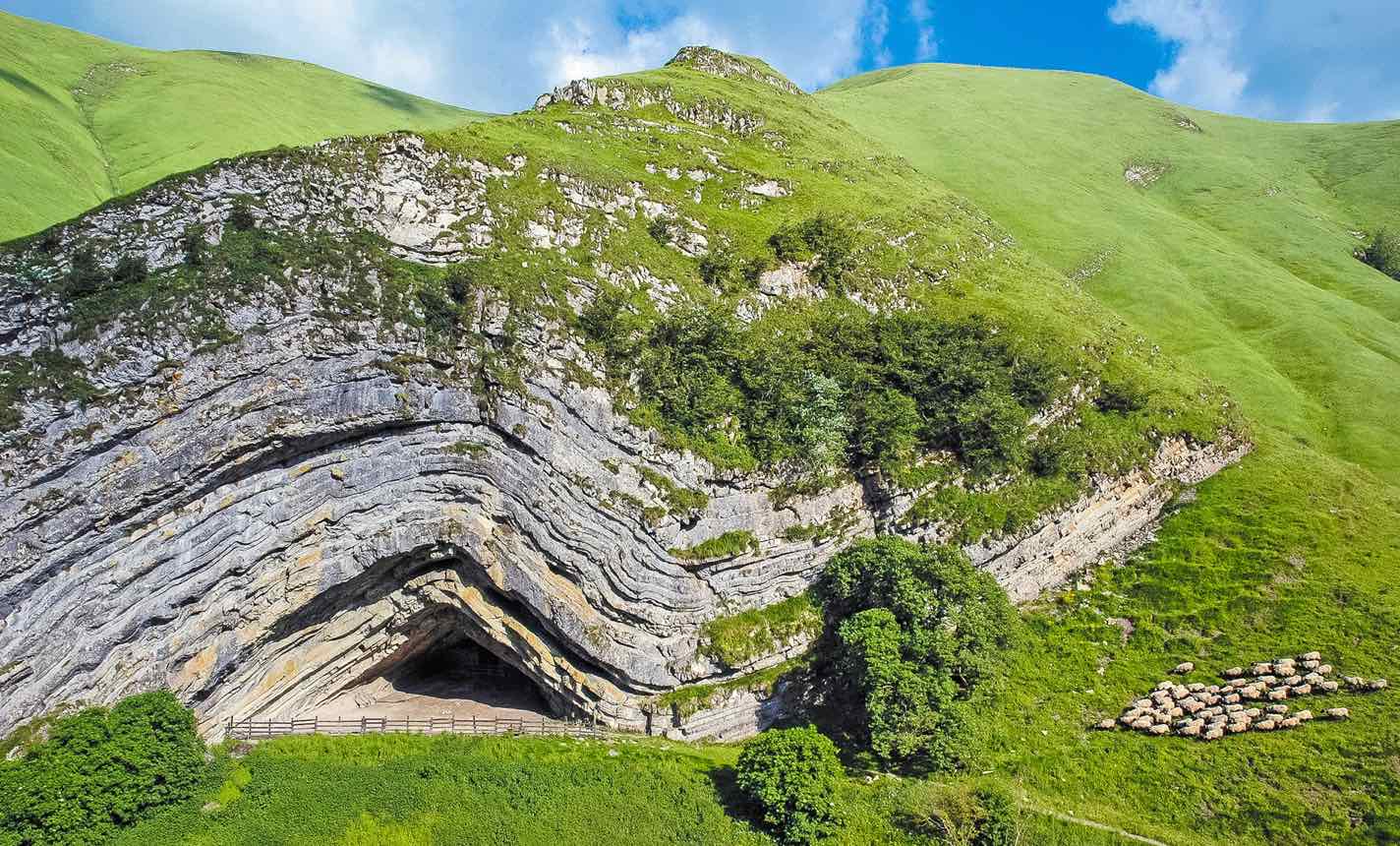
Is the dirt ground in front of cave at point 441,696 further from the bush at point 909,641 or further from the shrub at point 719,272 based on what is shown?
the shrub at point 719,272

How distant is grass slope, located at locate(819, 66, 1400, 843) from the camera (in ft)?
83.5

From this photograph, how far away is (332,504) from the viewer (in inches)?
1046

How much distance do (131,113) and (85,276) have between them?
10535cm

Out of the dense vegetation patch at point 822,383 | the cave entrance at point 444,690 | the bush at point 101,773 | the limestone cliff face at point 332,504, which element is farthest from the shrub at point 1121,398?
the bush at point 101,773

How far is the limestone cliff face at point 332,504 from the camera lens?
74.0 feet

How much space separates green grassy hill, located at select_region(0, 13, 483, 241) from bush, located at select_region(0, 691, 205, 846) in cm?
6745

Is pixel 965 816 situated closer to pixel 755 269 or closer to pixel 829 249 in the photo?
pixel 755 269

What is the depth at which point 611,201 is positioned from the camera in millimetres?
41781

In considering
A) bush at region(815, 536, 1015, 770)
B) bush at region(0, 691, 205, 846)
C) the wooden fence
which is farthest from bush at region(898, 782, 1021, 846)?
bush at region(0, 691, 205, 846)

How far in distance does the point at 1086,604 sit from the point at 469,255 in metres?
36.2

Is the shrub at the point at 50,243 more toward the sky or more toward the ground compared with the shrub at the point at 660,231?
more toward the ground

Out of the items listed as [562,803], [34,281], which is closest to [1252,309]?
[562,803]

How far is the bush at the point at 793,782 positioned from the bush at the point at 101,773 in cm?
1938

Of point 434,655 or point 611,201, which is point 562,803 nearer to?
point 434,655
